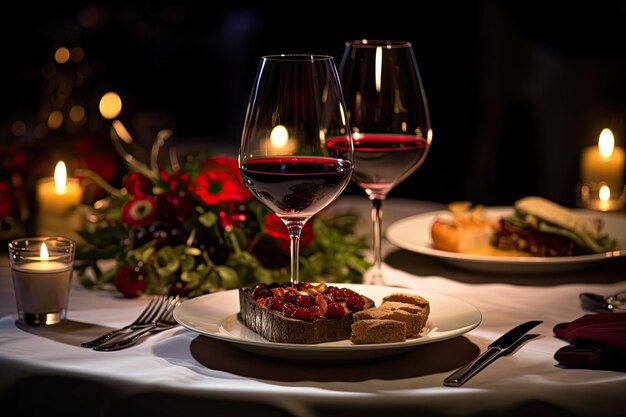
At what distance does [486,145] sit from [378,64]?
4.47 meters

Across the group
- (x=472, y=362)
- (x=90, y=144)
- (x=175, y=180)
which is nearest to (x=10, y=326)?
(x=175, y=180)

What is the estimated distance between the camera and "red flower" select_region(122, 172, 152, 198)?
6.27 ft

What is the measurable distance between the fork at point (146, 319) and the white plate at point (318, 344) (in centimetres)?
11

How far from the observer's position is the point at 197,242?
73.4 inches

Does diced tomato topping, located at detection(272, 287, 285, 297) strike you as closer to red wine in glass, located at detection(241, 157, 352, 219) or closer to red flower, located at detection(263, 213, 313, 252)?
red wine in glass, located at detection(241, 157, 352, 219)

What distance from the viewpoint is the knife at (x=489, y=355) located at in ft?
3.93

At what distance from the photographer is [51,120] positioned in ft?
10.3

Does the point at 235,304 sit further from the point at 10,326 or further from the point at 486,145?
the point at 486,145

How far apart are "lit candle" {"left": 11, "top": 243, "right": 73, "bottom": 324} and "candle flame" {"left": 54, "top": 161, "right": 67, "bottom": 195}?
1.99ft

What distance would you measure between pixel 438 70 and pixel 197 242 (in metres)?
4.72

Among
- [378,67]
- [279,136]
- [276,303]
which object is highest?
[378,67]

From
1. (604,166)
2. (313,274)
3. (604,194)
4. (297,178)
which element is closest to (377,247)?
(313,274)

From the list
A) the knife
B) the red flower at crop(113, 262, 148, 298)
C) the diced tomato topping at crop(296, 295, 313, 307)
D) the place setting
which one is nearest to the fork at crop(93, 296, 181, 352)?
the place setting

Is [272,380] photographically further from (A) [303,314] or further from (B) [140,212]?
(B) [140,212]
